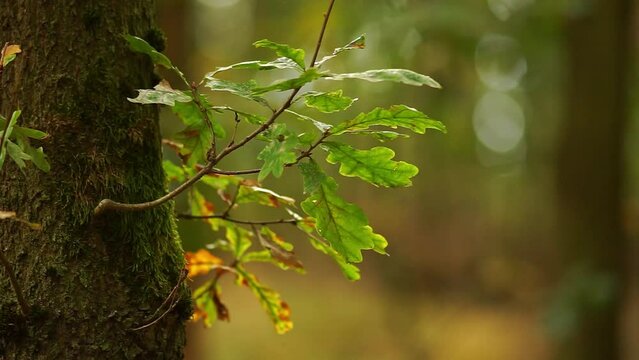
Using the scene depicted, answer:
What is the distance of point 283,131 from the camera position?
3.76 feet

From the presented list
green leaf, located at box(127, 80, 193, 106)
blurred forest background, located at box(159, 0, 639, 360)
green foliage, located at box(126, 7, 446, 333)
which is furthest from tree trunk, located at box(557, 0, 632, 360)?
green leaf, located at box(127, 80, 193, 106)

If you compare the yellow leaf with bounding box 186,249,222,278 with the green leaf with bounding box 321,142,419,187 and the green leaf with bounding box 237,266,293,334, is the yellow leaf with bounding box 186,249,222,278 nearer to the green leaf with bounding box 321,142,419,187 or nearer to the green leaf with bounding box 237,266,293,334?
the green leaf with bounding box 237,266,293,334

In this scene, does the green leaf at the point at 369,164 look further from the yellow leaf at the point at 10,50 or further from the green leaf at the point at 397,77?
the yellow leaf at the point at 10,50

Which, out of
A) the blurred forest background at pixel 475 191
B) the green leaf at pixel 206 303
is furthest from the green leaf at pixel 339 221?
the blurred forest background at pixel 475 191

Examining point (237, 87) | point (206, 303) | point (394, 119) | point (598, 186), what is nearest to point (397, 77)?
point (394, 119)

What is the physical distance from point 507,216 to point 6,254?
682 inches

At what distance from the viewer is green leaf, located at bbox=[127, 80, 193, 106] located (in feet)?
3.67

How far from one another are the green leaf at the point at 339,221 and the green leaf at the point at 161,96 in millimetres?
278

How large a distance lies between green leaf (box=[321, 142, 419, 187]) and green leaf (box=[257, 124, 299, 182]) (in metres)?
0.09

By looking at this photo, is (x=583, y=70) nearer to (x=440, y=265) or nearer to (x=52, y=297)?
(x=52, y=297)

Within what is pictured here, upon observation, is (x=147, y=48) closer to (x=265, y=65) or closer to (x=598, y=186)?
(x=265, y=65)

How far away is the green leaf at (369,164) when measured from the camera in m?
1.21

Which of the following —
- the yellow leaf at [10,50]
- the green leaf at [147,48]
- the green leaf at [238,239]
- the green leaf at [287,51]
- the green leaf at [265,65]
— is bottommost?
the green leaf at [238,239]

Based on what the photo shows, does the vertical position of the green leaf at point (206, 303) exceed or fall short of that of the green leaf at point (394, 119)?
it falls short
